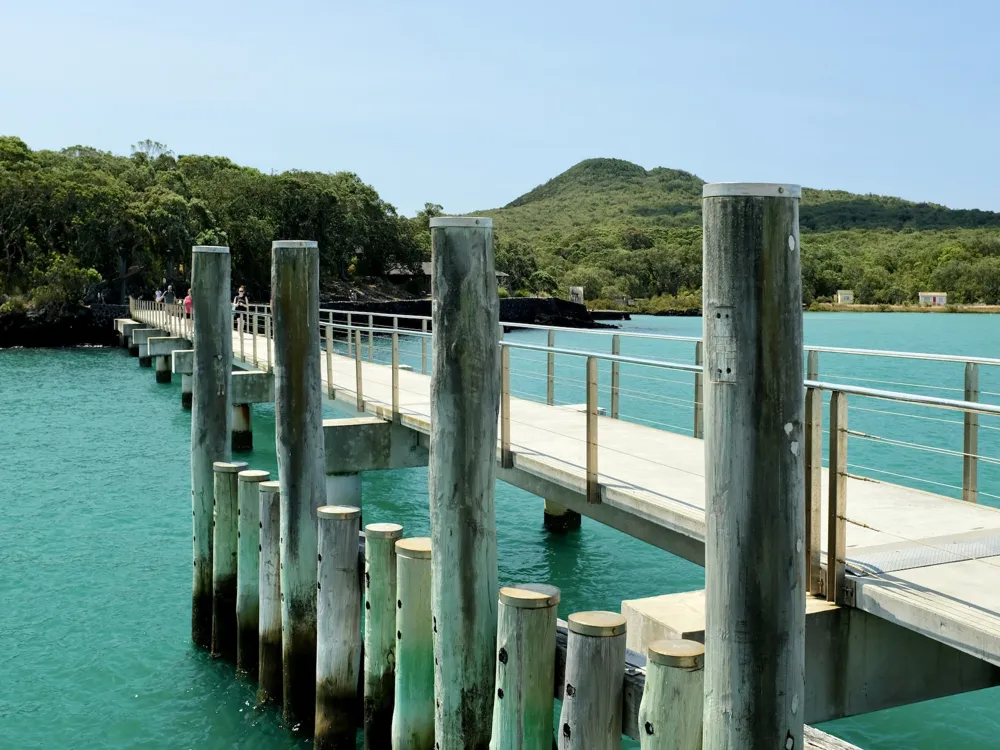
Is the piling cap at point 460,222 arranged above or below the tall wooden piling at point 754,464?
Result: above

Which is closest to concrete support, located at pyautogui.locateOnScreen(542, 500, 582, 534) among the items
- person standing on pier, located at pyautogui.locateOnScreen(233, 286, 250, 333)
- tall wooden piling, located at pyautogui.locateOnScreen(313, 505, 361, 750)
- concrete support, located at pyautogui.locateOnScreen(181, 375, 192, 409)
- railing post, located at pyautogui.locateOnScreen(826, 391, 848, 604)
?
tall wooden piling, located at pyautogui.locateOnScreen(313, 505, 361, 750)

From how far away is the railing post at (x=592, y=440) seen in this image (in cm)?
714

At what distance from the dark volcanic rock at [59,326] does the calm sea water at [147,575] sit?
32680 mm

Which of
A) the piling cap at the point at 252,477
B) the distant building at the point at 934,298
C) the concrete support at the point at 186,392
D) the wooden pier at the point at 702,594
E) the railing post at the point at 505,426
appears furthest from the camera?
the distant building at the point at 934,298

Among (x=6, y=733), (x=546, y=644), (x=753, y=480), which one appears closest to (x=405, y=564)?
(x=546, y=644)

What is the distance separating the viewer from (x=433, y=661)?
19.5 feet

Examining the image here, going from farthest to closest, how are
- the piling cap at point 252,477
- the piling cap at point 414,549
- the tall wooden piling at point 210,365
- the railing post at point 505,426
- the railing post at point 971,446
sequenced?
the tall wooden piling at point 210,365, the railing post at point 505,426, the piling cap at point 252,477, the railing post at point 971,446, the piling cap at point 414,549

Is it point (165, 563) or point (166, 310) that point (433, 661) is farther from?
point (166, 310)

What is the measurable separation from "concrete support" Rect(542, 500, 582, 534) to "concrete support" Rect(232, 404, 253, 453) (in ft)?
28.9

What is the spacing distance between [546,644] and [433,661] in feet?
3.89

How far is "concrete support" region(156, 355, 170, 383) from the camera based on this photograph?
34.8 meters

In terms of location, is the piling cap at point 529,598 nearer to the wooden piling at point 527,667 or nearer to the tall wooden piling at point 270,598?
the wooden piling at point 527,667

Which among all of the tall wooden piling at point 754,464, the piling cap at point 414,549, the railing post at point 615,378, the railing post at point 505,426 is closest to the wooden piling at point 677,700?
the tall wooden piling at point 754,464

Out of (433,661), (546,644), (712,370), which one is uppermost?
(712,370)
